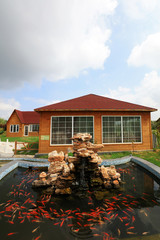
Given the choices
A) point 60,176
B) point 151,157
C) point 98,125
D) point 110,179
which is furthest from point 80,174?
point 151,157

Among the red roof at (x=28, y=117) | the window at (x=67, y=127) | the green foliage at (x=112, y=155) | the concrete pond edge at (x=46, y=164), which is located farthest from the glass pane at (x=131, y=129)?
the red roof at (x=28, y=117)

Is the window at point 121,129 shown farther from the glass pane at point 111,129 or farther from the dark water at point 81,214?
the dark water at point 81,214

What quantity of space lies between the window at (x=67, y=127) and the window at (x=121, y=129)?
4.87 ft

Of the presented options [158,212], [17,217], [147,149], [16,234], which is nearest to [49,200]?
[17,217]

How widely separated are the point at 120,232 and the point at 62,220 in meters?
1.22

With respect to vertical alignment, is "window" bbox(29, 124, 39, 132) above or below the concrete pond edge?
above

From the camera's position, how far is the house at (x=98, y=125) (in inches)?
356

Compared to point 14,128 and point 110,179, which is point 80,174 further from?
point 14,128

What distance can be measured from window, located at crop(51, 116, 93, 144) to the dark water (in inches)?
210

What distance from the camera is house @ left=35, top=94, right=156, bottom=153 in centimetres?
904

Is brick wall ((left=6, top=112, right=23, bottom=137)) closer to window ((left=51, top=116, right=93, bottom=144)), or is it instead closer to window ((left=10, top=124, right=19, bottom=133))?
window ((left=10, top=124, right=19, bottom=133))

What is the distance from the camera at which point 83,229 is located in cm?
215

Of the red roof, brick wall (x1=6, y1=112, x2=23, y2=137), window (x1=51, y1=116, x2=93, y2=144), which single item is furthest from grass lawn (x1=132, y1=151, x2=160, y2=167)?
brick wall (x1=6, y1=112, x2=23, y2=137)

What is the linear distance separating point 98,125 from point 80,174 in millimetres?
5732
